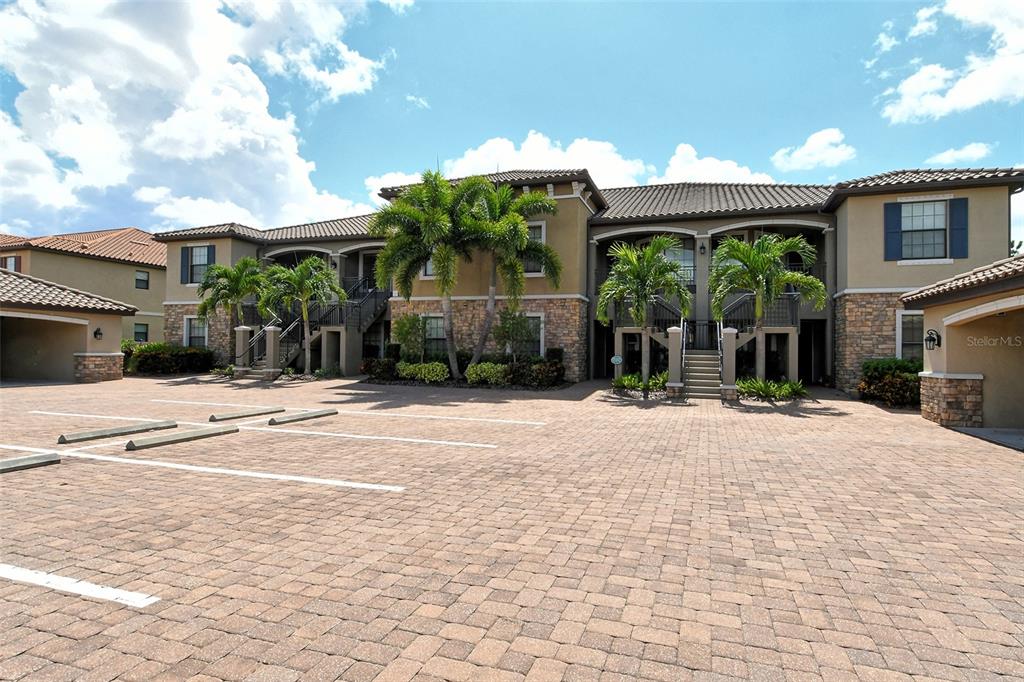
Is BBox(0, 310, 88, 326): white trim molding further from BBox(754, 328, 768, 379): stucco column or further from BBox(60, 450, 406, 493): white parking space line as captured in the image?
BBox(754, 328, 768, 379): stucco column

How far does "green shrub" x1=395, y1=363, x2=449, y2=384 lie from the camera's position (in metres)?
20.2

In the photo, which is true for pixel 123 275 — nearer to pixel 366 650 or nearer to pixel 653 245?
pixel 653 245

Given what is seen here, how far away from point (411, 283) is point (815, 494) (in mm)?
15771

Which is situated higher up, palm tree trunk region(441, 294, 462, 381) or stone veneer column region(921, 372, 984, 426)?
palm tree trunk region(441, 294, 462, 381)

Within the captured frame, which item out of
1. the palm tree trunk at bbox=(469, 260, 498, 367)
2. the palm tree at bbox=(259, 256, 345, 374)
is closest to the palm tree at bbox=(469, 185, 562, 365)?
the palm tree trunk at bbox=(469, 260, 498, 367)

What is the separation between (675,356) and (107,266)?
106ft

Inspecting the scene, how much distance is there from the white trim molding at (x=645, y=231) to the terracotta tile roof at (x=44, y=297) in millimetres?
19761

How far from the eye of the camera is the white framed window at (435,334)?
2241 centimetres

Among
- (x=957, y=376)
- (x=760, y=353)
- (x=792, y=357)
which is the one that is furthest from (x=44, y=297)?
(x=957, y=376)

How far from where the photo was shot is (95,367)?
69.0ft

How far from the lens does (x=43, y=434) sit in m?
9.33

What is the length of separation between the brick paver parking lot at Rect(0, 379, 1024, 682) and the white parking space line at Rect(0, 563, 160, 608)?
0.07 meters

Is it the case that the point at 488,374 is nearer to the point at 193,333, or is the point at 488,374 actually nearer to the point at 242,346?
the point at 242,346

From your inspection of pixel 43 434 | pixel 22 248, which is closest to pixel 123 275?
A: pixel 22 248
